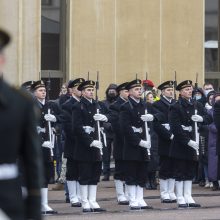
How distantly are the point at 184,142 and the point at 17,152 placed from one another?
29.9 feet

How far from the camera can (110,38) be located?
2323cm

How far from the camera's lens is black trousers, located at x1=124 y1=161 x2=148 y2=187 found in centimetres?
1380

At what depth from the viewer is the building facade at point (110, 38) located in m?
22.6

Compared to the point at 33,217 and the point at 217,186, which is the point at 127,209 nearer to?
the point at 217,186

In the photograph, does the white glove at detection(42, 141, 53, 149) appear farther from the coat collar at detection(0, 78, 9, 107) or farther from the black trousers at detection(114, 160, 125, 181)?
the coat collar at detection(0, 78, 9, 107)

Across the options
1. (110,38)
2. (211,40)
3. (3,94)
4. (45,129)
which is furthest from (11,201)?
(211,40)

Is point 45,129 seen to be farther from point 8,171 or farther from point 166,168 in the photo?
point 8,171

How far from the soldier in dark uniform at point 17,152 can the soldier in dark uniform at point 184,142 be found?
904cm

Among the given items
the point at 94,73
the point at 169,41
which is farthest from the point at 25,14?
the point at 169,41

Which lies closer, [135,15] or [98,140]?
[98,140]

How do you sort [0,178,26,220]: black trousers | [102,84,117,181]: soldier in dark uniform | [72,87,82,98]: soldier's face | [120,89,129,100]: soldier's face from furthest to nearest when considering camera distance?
[102,84,117,181]: soldier in dark uniform < [120,89,129,100]: soldier's face < [72,87,82,98]: soldier's face < [0,178,26,220]: black trousers

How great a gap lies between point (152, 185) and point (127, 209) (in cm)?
351

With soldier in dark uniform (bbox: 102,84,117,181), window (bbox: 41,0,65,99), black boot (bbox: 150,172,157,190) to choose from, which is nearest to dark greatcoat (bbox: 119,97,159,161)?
black boot (bbox: 150,172,157,190)

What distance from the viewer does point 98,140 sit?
1345 centimetres
